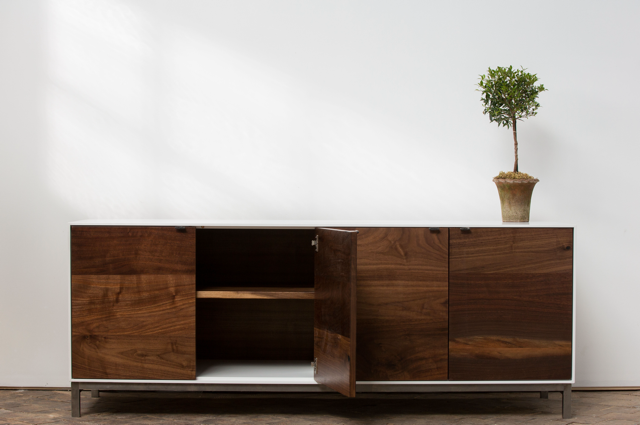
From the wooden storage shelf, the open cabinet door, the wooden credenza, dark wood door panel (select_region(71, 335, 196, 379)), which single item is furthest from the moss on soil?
dark wood door panel (select_region(71, 335, 196, 379))

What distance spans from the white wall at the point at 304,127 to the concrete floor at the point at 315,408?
0.86 feet

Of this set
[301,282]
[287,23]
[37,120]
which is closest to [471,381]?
[301,282]

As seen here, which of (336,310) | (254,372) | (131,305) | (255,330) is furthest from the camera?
(255,330)

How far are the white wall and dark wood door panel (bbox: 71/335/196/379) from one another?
619 millimetres

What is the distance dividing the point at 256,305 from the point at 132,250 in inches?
29.5

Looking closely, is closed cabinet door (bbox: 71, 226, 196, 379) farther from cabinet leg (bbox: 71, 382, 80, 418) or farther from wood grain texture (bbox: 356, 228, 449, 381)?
wood grain texture (bbox: 356, 228, 449, 381)

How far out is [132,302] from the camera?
7.02 feet

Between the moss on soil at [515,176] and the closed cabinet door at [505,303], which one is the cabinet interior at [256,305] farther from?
the moss on soil at [515,176]

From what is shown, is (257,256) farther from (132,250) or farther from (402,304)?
(402,304)

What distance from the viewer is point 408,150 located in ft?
8.84

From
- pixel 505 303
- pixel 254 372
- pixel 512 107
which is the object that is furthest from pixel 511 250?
pixel 254 372

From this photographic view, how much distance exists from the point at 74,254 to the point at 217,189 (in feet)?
2.64

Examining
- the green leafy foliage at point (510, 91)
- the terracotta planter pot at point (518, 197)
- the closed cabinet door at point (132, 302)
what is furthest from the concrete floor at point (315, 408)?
the green leafy foliage at point (510, 91)

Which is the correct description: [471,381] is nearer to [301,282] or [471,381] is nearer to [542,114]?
[301,282]
